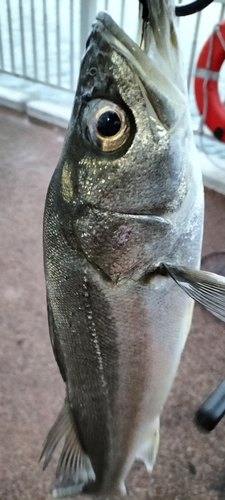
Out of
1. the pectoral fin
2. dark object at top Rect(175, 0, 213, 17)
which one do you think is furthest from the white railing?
the pectoral fin

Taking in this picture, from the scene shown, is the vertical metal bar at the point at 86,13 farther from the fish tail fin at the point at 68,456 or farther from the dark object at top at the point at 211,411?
the fish tail fin at the point at 68,456

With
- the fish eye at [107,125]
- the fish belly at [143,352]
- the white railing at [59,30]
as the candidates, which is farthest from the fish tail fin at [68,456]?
the white railing at [59,30]

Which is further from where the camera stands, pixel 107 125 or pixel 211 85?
pixel 211 85

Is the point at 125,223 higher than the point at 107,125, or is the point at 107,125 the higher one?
the point at 107,125

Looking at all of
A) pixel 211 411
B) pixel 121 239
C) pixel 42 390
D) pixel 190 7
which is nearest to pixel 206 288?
pixel 121 239

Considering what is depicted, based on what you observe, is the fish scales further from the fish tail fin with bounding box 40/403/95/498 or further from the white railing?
the white railing

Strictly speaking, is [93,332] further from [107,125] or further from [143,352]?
[107,125]

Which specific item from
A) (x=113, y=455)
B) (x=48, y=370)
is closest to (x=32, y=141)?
(x=48, y=370)
